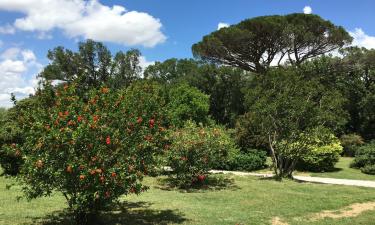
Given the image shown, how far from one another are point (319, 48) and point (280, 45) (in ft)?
10.5

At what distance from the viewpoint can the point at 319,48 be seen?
36.7 m

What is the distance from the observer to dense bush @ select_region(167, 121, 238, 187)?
1570 cm

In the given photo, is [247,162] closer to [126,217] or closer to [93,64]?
[126,217]

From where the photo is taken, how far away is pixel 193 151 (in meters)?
15.9

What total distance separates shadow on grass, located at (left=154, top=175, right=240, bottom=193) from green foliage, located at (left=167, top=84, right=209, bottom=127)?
11.2m

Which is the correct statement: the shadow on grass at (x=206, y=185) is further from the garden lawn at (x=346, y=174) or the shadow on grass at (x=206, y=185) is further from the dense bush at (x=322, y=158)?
the garden lawn at (x=346, y=174)

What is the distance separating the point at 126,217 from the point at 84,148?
9.92ft

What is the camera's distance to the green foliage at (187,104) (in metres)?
29.9

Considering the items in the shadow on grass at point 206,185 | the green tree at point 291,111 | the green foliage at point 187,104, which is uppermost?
the green foliage at point 187,104

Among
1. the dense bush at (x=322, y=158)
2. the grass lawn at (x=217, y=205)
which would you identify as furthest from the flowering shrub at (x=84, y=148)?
the dense bush at (x=322, y=158)

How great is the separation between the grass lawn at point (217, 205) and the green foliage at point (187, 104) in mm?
13067

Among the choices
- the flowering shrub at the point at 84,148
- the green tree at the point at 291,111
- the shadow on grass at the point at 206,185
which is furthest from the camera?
the green tree at the point at 291,111

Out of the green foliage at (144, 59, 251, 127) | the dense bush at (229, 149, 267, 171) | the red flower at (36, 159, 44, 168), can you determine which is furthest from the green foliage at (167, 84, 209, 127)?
the red flower at (36, 159, 44, 168)

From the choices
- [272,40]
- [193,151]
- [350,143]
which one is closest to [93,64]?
[272,40]
